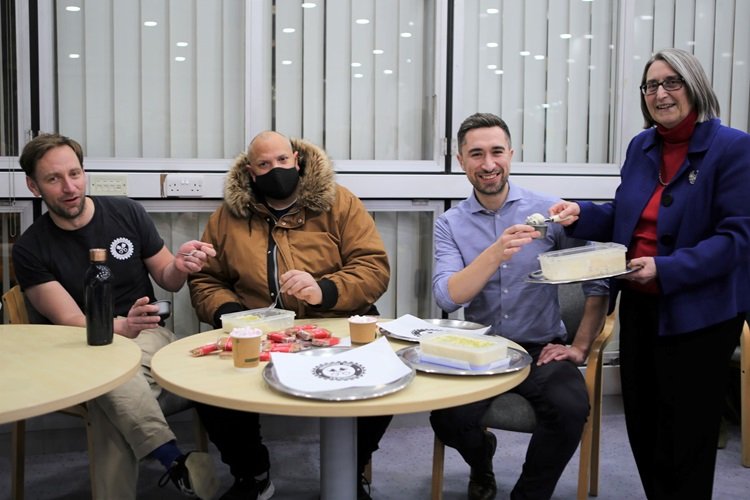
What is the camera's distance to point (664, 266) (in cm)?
181

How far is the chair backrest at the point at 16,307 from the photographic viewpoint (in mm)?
2238

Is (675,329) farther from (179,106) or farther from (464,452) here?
(179,106)

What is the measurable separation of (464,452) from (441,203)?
4.39ft

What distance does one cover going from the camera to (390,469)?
279 centimetres

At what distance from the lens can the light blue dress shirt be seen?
237 cm

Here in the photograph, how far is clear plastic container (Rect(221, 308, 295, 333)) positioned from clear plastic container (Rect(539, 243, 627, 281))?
807 millimetres

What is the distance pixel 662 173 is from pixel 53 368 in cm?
171

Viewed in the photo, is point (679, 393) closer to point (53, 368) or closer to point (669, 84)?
point (669, 84)

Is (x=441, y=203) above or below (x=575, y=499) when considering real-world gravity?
above

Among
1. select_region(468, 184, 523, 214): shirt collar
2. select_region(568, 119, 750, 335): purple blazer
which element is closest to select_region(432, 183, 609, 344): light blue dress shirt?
select_region(468, 184, 523, 214): shirt collar

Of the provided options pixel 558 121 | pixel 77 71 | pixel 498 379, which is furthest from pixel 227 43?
pixel 498 379

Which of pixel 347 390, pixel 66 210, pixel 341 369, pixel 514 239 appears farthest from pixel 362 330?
pixel 66 210

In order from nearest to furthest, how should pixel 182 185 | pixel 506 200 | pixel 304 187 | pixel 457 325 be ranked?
pixel 457 325 → pixel 506 200 → pixel 304 187 → pixel 182 185

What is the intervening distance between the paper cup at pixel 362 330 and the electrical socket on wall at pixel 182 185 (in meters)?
1.34
